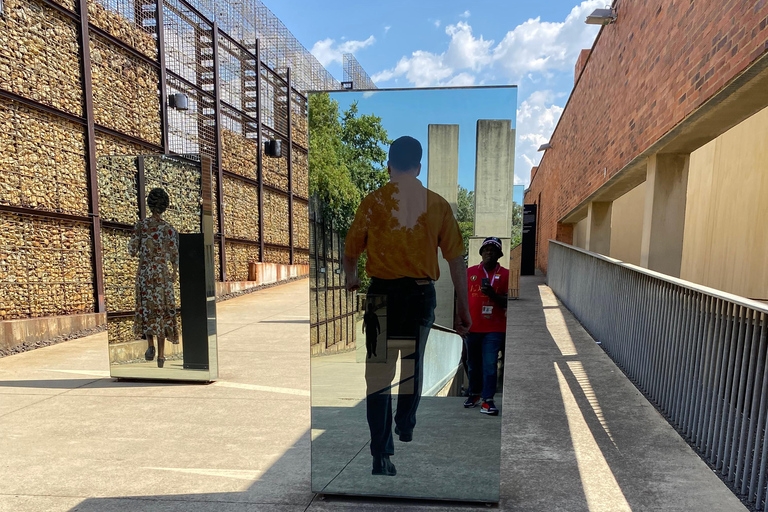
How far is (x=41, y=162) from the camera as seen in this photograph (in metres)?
6.95

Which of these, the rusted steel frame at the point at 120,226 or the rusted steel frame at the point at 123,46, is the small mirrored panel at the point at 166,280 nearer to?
the rusted steel frame at the point at 120,226

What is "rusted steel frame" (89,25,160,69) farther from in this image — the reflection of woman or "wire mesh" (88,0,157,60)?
the reflection of woman

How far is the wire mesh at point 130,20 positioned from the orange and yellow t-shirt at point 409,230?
8106mm

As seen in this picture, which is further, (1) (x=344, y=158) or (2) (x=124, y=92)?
(2) (x=124, y=92)

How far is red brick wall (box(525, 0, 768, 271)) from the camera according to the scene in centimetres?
397

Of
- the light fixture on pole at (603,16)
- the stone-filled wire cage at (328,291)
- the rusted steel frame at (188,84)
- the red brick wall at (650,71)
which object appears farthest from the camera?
the rusted steel frame at (188,84)

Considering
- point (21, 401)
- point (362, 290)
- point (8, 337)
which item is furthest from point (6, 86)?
point (362, 290)

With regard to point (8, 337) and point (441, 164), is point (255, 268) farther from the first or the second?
point (441, 164)

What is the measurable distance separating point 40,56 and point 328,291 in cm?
703

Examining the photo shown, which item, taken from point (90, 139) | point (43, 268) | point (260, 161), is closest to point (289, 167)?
point (260, 161)

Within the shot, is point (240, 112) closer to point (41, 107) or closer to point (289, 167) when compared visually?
point (289, 167)

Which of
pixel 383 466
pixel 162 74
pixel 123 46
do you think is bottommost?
pixel 383 466

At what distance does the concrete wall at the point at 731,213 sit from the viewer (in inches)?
283

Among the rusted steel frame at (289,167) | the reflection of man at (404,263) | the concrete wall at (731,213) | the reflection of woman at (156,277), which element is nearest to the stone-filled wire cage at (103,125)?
the reflection of woman at (156,277)
